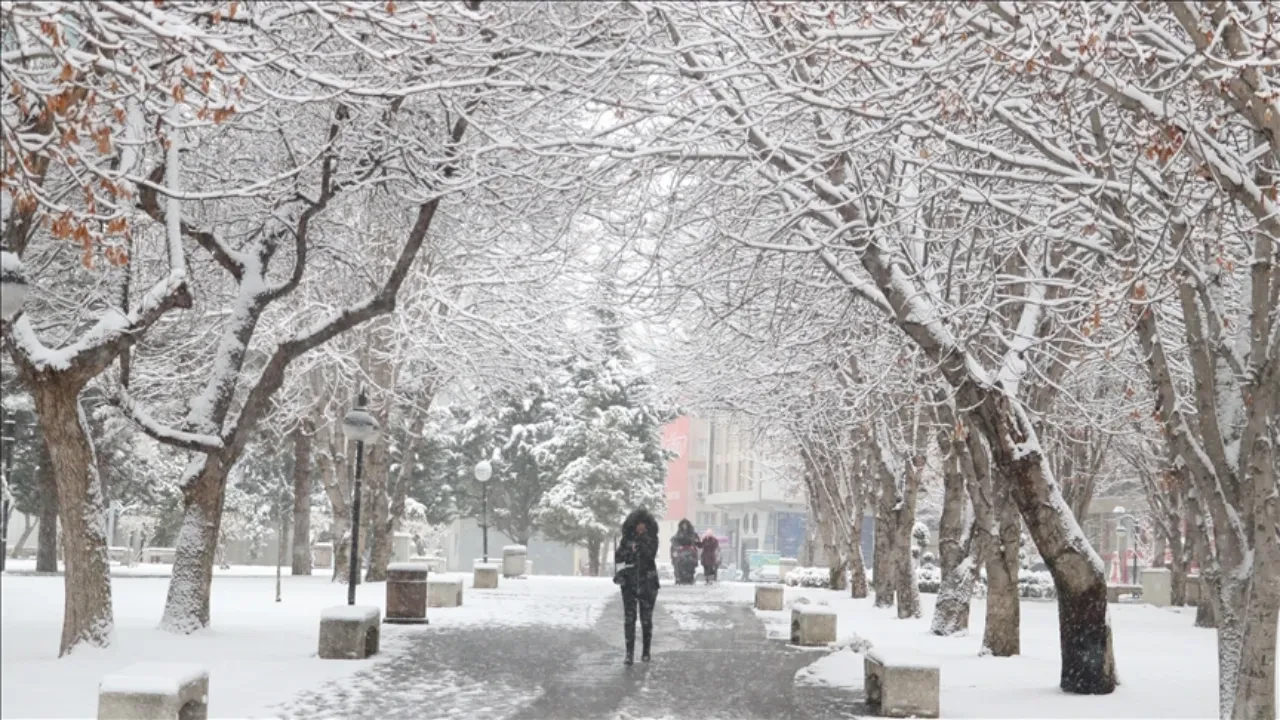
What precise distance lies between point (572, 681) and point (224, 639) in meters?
4.87

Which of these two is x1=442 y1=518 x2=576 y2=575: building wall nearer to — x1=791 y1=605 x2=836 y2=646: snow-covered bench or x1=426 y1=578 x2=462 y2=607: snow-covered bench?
x1=426 y1=578 x2=462 y2=607: snow-covered bench

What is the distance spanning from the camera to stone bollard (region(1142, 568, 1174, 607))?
120 feet

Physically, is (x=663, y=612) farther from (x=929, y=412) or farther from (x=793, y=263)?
(x=793, y=263)

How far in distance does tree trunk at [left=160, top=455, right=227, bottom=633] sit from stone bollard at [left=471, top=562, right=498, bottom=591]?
17.5m

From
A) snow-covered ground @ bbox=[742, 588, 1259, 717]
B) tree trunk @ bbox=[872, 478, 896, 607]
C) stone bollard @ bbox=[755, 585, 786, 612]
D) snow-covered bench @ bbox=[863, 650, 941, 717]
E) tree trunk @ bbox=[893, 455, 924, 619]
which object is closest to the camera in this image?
snow-covered bench @ bbox=[863, 650, 941, 717]

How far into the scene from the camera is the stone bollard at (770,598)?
2991cm

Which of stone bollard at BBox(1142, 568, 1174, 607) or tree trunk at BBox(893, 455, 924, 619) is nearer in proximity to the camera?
tree trunk at BBox(893, 455, 924, 619)

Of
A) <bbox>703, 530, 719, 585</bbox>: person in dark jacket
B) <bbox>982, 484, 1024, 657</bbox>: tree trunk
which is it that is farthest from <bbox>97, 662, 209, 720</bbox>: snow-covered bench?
<bbox>703, 530, 719, 585</bbox>: person in dark jacket

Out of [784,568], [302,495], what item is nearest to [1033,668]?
[302,495]

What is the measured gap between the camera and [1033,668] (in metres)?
16.6

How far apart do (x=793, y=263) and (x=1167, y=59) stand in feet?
24.9

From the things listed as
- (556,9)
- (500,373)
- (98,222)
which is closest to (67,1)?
(98,222)

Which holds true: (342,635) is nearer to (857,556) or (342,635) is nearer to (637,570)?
(637,570)

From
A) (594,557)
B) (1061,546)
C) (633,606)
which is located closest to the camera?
(1061,546)
